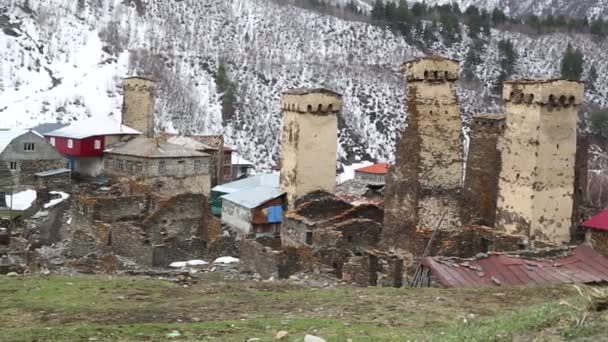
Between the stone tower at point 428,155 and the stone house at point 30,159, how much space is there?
25.3 metres

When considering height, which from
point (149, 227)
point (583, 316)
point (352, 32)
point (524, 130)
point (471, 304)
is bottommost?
point (149, 227)

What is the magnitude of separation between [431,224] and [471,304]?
37.8 ft

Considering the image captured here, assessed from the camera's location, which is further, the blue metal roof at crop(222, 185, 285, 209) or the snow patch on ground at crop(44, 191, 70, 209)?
the snow patch on ground at crop(44, 191, 70, 209)

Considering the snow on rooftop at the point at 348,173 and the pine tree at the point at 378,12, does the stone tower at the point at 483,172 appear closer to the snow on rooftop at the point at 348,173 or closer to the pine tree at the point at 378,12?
the snow on rooftop at the point at 348,173

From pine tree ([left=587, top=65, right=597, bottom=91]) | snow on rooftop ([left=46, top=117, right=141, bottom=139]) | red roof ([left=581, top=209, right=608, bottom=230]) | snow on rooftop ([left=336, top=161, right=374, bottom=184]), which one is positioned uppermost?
pine tree ([left=587, top=65, right=597, bottom=91])

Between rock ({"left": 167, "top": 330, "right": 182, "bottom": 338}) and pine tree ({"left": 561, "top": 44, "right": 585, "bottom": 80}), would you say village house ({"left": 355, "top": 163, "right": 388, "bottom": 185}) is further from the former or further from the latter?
pine tree ({"left": 561, "top": 44, "right": 585, "bottom": 80})

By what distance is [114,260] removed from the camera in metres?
26.3

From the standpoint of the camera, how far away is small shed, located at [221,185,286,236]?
3773 centimetres

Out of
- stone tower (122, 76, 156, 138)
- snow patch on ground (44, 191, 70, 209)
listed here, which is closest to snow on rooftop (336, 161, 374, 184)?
stone tower (122, 76, 156, 138)

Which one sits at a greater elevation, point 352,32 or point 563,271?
point 352,32

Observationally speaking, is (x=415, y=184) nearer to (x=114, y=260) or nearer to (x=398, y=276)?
(x=398, y=276)

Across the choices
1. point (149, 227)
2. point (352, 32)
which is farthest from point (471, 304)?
point (352, 32)

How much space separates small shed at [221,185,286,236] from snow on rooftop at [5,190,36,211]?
38.3 feet

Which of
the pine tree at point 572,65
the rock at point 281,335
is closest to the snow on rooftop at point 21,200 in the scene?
the rock at point 281,335
